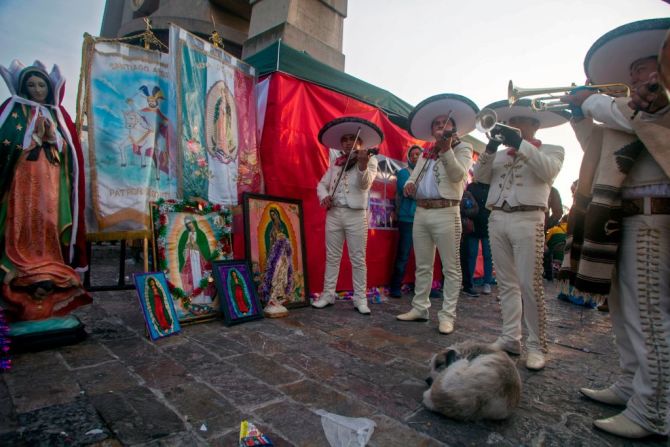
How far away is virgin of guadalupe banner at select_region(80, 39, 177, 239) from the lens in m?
3.91

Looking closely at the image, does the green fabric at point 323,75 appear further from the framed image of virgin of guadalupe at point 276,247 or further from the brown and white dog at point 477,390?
the brown and white dog at point 477,390

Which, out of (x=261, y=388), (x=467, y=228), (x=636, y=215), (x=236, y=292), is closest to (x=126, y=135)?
(x=236, y=292)

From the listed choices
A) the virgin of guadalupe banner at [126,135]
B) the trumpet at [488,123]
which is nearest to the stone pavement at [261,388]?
the virgin of guadalupe banner at [126,135]

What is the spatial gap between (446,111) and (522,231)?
172 cm

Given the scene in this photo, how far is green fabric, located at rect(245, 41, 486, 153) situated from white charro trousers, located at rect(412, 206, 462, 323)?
1.51 metres

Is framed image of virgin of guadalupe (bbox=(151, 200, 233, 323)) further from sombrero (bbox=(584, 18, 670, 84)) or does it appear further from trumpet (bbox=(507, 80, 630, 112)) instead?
sombrero (bbox=(584, 18, 670, 84))

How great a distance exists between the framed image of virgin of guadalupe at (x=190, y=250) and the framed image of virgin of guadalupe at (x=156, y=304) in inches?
6.2

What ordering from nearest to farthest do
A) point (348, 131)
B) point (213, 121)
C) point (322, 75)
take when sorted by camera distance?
point (213, 121) → point (348, 131) → point (322, 75)

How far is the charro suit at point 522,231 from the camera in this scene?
2869 millimetres

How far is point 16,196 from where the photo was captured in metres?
2.86

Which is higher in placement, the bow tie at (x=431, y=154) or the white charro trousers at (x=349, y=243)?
the bow tie at (x=431, y=154)

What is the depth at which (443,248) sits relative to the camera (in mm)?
3934

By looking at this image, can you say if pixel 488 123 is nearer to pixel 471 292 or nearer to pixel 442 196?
pixel 442 196

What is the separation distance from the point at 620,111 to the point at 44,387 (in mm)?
3610
